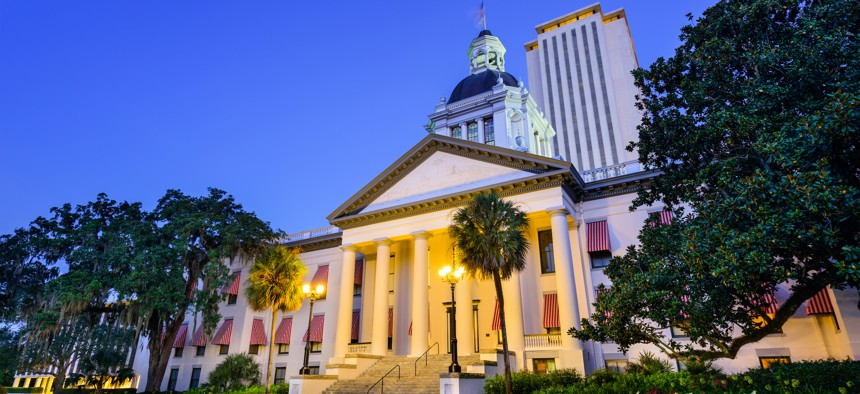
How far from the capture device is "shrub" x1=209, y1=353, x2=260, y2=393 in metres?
26.8

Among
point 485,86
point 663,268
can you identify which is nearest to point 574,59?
point 485,86

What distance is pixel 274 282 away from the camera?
2730 centimetres

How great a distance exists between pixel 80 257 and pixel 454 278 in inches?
863

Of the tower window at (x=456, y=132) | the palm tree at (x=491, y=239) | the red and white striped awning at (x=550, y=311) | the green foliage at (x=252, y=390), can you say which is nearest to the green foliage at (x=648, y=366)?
the red and white striped awning at (x=550, y=311)

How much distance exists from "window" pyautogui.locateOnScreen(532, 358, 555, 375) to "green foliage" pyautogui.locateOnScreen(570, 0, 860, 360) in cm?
802

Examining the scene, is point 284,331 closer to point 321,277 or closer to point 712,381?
point 321,277

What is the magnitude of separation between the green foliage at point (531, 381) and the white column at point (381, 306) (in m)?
7.79

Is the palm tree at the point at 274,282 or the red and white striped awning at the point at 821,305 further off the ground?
the palm tree at the point at 274,282

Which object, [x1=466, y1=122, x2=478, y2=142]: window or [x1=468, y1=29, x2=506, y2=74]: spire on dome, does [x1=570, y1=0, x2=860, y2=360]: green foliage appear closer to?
[x1=466, y1=122, x2=478, y2=142]: window

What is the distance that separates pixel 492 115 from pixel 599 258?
16.9 metres

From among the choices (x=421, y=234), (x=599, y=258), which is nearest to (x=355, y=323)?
(x=421, y=234)

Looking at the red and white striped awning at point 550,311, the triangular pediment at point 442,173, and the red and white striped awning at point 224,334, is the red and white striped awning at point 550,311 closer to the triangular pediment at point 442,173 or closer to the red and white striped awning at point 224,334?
the triangular pediment at point 442,173

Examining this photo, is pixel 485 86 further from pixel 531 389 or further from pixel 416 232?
pixel 531 389

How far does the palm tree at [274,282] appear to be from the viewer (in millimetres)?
26844
